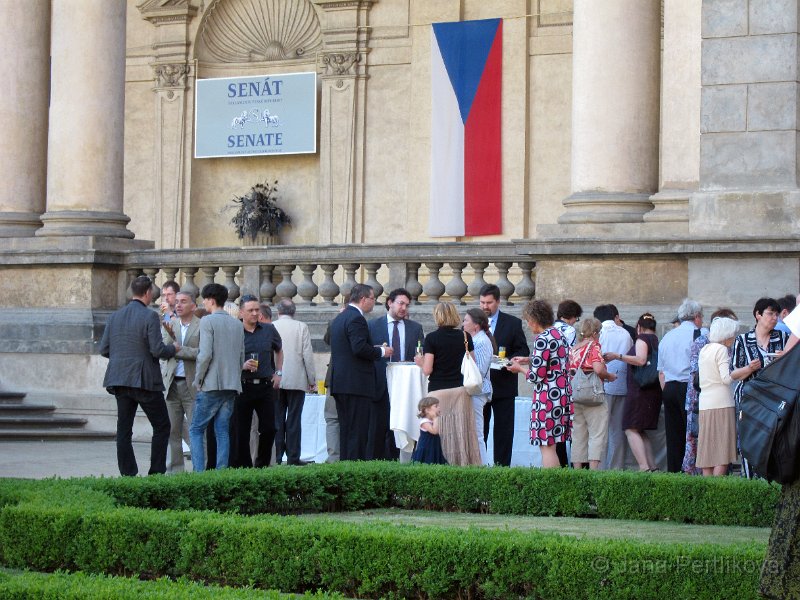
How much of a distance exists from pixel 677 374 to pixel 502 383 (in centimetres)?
155

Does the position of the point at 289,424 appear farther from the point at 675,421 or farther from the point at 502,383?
the point at 675,421

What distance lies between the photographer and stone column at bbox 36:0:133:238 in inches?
779

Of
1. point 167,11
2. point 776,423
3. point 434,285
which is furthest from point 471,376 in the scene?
point 167,11

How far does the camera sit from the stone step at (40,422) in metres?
18.3

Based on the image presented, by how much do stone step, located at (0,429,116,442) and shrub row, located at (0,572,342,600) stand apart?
11.0 m

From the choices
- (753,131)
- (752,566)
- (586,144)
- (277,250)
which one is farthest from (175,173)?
(752,566)

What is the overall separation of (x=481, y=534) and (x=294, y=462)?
676 centimetres

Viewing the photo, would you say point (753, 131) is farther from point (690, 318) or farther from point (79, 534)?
point (79, 534)

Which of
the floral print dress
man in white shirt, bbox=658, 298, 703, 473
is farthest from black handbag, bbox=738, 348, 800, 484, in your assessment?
man in white shirt, bbox=658, 298, 703, 473

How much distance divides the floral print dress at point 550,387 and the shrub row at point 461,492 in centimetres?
100

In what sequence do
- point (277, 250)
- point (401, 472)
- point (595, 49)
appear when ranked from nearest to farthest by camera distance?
point (401, 472)
point (595, 49)
point (277, 250)

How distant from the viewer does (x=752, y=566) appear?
727cm

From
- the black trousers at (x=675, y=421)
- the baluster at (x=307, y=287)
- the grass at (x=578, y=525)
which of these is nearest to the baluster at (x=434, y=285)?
the baluster at (x=307, y=287)

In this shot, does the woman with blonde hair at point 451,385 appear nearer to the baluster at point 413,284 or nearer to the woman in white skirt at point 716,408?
the woman in white skirt at point 716,408
